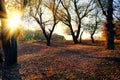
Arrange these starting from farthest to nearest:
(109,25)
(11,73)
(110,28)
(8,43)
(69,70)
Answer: (109,25) → (110,28) → (8,43) → (11,73) → (69,70)

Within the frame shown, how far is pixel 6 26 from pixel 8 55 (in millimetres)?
2583

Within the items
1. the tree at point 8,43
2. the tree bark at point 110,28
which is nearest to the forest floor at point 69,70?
the tree at point 8,43

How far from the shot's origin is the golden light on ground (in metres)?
22.6

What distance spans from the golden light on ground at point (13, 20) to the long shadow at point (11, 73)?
3302mm

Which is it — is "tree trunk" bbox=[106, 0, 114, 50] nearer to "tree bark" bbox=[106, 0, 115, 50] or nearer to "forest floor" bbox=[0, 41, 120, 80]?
"tree bark" bbox=[106, 0, 115, 50]

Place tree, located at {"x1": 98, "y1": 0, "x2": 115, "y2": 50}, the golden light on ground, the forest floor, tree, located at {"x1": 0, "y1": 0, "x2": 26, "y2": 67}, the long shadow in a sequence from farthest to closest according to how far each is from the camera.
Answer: tree, located at {"x1": 98, "y1": 0, "x2": 115, "y2": 50} < the golden light on ground < tree, located at {"x1": 0, "y1": 0, "x2": 26, "y2": 67} < the long shadow < the forest floor

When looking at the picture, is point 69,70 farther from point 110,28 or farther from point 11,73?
point 110,28

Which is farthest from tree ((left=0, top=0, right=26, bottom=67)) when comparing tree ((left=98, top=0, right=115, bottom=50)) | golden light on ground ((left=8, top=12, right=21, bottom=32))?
tree ((left=98, top=0, right=115, bottom=50))

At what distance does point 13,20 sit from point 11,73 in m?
5.69

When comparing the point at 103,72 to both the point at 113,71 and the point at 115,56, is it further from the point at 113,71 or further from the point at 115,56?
the point at 115,56

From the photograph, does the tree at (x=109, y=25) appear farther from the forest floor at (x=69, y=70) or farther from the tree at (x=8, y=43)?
the tree at (x=8, y=43)

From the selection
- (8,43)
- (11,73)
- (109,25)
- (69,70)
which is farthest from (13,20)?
(109,25)

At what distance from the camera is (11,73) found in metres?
20.1

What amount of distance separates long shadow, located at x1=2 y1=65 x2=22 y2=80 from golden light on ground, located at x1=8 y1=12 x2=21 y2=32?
330 centimetres
